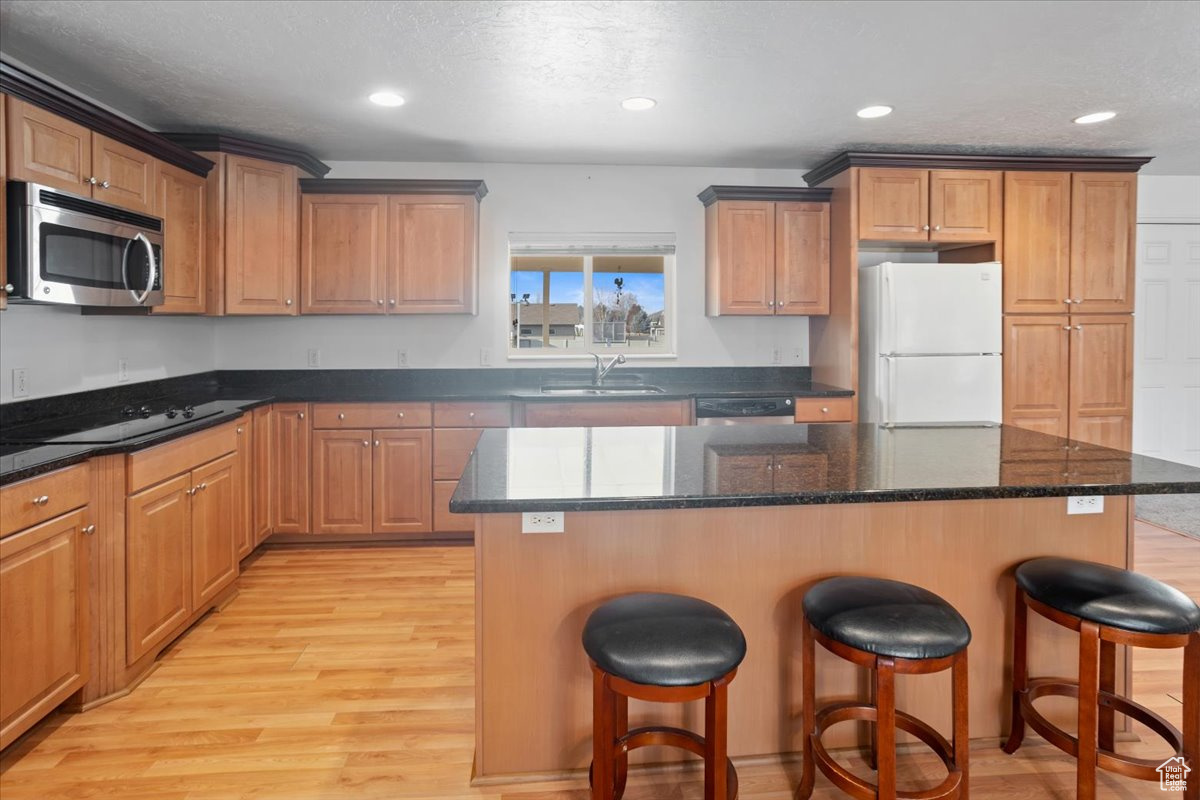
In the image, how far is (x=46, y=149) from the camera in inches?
97.9

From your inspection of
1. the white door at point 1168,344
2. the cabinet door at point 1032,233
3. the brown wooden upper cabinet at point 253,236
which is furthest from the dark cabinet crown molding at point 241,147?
the white door at point 1168,344

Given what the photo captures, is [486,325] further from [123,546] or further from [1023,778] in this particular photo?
[1023,778]

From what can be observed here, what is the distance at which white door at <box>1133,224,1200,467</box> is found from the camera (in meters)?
5.10

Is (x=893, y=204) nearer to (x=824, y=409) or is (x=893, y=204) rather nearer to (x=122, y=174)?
(x=824, y=409)

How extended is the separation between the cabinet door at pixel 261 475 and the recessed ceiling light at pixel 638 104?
2.55 metres

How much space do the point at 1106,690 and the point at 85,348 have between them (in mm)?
4147

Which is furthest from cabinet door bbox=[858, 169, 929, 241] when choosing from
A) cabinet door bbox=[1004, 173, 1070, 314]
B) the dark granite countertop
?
the dark granite countertop

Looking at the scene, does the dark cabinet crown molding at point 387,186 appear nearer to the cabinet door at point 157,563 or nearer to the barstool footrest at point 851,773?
the cabinet door at point 157,563

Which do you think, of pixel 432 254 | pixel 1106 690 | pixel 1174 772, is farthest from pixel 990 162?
pixel 1174 772

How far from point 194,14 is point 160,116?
4.48 feet

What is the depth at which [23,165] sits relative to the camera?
7.77 feet

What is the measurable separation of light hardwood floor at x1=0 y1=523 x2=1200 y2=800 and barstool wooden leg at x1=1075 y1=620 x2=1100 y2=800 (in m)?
0.17

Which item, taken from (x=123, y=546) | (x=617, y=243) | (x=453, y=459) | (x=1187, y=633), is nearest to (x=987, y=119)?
(x=617, y=243)

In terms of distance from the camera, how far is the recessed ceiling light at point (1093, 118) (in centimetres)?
360
